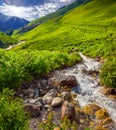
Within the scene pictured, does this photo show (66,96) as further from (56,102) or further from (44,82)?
(44,82)

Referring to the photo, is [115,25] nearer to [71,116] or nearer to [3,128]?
[71,116]

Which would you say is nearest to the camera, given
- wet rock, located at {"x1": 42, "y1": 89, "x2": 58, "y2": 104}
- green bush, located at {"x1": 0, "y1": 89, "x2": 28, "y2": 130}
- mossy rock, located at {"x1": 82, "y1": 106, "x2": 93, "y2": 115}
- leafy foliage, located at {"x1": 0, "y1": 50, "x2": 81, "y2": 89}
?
green bush, located at {"x1": 0, "y1": 89, "x2": 28, "y2": 130}

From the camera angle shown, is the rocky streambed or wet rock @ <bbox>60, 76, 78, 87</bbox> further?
wet rock @ <bbox>60, 76, 78, 87</bbox>

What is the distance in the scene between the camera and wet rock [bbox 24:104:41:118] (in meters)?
22.7

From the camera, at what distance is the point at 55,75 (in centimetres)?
3306

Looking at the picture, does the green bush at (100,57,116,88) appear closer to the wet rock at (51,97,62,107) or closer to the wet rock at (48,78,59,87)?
the wet rock at (48,78,59,87)

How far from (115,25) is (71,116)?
205 feet

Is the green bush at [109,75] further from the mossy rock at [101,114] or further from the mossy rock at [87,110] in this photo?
the mossy rock at [101,114]

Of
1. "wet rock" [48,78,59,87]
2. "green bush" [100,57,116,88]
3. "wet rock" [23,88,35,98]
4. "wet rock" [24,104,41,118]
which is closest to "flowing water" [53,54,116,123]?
"green bush" [100,57,116,88]

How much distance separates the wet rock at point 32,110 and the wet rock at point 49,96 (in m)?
1.71

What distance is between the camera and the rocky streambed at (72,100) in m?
22.4

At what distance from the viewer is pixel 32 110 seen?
23.0 m

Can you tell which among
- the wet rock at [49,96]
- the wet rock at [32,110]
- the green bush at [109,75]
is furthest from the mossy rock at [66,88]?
the wet rock at [32,110]

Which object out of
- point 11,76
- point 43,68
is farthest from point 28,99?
point 43,68
